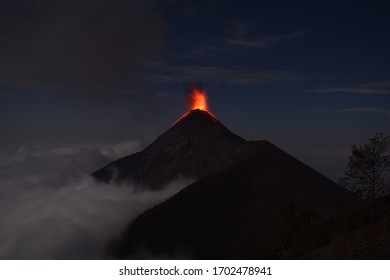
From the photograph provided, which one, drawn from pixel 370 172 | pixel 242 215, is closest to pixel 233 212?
pixel 242 215

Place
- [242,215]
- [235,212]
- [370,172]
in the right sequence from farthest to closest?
[235,212] < [242,215] < [370,172]

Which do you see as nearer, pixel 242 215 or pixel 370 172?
pixel 370 172

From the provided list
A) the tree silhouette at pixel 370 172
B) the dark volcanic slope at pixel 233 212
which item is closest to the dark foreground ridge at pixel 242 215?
the dark volcanic slope at pixel 233 212

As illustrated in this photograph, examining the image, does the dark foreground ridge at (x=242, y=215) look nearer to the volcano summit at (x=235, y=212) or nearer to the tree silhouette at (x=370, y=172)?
the volcano summit at (x=235, y=212)

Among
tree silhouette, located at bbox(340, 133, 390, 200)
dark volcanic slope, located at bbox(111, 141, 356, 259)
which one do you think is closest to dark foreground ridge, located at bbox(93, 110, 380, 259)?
dark volcanic slope, located at bbox(111, 141, 356, 259)

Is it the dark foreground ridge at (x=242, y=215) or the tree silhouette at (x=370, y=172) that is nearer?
the tree silhouette at (x=370, y=172)

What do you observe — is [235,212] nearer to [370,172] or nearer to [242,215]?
[242,215]

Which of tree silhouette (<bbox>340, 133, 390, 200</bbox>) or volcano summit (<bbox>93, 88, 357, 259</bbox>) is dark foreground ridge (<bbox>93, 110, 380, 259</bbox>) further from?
tree silhouette (<bbox>340, 133, 390, 200</bbox>)
